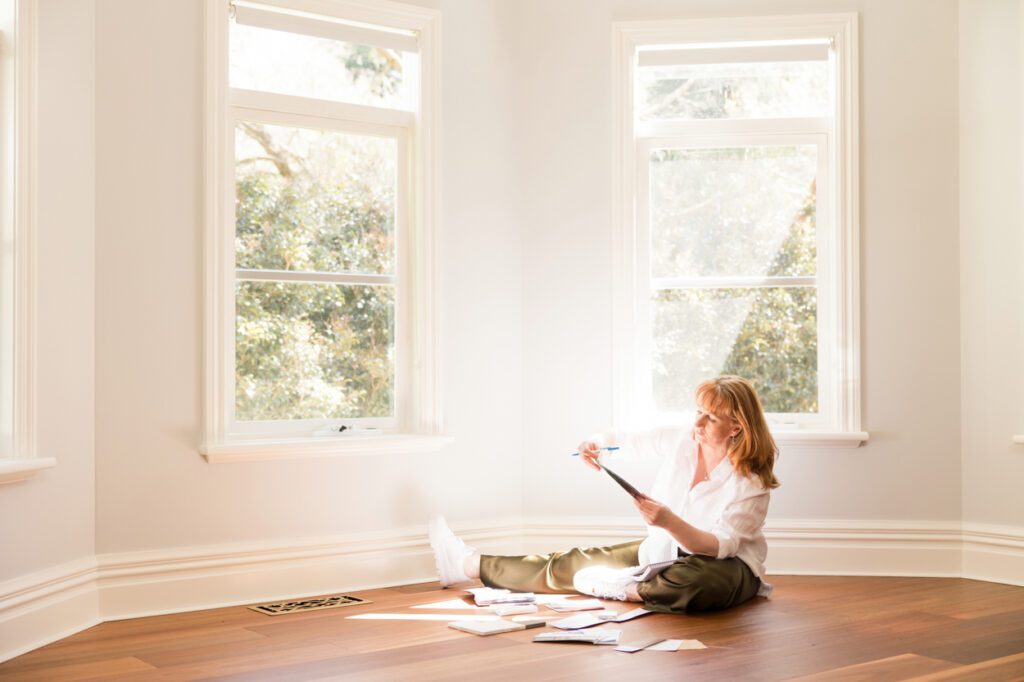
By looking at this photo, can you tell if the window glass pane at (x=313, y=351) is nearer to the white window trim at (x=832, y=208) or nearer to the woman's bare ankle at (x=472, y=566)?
the woman's bare ankle at (x=472, y=566)

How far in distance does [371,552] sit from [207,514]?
0.67 metres

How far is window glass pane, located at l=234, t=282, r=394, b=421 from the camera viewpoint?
3910 mm

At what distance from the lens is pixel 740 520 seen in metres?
3.61

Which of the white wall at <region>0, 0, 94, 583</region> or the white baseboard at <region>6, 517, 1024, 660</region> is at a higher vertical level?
the white wall at <region>0, 0, 94, 583</region>

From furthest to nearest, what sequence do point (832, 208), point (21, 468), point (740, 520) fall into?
point (832, 208)
point (740, 520)
point (21, 468)

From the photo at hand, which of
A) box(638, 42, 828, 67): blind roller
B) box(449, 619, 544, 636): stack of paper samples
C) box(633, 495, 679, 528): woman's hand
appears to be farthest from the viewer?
box(638, 42, 828, 67): blind roller

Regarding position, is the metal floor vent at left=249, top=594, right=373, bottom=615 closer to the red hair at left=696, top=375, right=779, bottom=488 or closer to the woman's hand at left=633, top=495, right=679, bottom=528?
the woman's hand at left=633, top=495, right=679, bottom=528

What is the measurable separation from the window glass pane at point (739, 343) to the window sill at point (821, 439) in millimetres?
156

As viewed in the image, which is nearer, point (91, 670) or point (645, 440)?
point (91, 670)

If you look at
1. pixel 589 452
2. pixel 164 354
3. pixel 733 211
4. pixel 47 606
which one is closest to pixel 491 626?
pixel 589 452

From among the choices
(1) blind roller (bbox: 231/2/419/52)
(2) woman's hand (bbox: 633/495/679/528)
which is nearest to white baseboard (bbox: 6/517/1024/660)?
(2) woman's hand (bbox: 633/495/679/528)

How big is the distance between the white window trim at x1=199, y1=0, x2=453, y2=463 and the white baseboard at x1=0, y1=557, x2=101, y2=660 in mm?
582

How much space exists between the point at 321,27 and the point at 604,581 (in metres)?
2.36

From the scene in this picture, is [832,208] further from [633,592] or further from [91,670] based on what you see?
[91,670]
